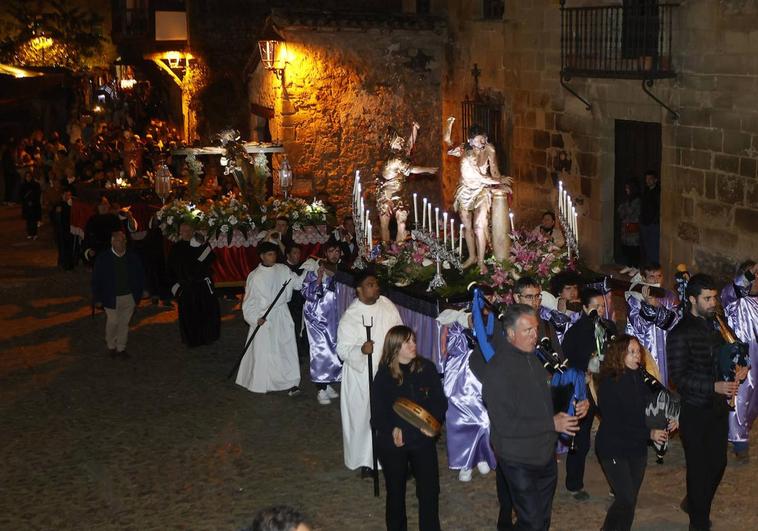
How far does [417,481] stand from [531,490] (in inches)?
36.6

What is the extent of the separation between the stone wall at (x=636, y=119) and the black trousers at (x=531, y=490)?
28.0ft

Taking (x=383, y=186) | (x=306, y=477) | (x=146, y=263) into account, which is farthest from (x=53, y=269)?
(x=306, y=477)

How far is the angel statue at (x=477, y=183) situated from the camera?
10414 millimetres

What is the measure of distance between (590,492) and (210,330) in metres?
6.05

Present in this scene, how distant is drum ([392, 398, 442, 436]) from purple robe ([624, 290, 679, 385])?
2.52m

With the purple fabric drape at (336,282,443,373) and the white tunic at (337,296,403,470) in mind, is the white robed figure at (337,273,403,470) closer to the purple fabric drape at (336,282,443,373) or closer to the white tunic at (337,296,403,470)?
the white tunic at (337,296,403,470)

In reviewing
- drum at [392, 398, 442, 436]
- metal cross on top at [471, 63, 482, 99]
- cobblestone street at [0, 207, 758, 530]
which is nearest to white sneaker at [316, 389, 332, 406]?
cobblestone street at [0, 207, 758, 530]

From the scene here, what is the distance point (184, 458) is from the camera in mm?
9391

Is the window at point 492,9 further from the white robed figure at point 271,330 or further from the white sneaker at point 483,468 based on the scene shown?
the white sneaker at point 483,468

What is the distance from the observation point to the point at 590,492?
27.2ft

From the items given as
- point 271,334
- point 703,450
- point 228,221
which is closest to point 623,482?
point 703,450

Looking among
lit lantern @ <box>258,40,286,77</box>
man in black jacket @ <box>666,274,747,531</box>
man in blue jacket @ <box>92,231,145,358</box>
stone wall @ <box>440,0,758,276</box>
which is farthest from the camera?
lit lantern @ <box>258,40,286,77</box>

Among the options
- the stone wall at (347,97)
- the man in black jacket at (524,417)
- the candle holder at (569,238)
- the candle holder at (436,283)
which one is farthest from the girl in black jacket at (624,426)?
the stone wall at (347,97)

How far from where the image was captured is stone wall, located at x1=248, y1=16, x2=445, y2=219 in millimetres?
20547
